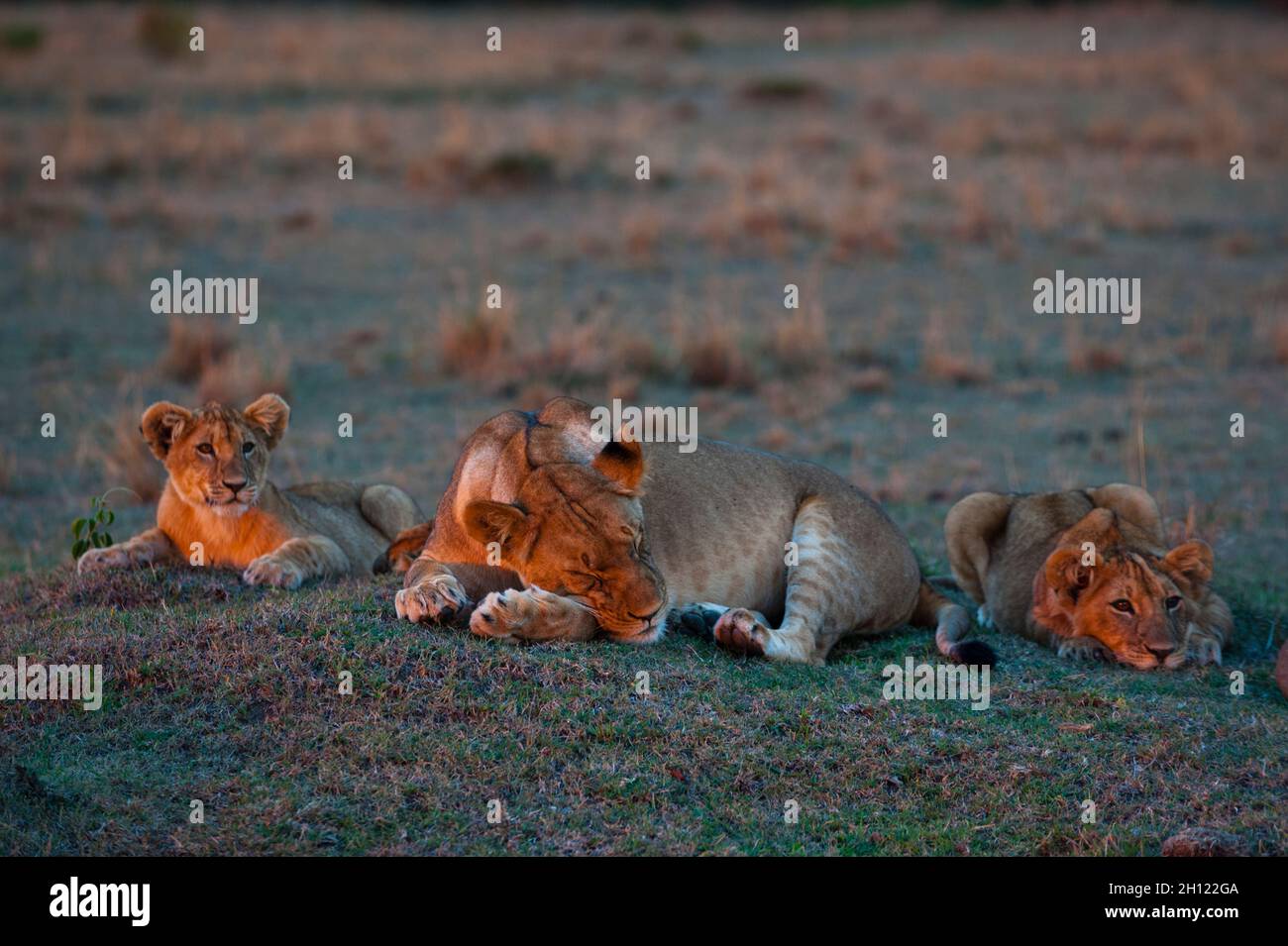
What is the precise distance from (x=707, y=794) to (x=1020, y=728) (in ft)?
4.64

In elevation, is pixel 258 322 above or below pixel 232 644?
above

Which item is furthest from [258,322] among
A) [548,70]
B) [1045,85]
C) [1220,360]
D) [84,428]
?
[1045,85]

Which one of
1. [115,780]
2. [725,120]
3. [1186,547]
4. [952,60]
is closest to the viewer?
[115,780]

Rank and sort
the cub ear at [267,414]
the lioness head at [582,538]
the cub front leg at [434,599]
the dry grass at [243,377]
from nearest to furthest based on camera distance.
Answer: the lioness head at [582,538] < the cub front leg at [434,599] < the cub ear at [267,414] < the dry grass at [243,377]

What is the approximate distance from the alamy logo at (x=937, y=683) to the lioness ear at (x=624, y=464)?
4.41ft

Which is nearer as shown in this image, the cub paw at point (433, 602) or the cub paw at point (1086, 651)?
the cub paw at point (433, 602)

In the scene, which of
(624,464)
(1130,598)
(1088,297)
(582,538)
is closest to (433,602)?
(582,538)

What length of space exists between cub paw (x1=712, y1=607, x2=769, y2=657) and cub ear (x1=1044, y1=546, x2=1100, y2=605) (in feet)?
4.96

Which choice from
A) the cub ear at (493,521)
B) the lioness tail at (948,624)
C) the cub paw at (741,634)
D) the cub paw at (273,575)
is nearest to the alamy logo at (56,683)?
the cub paw at (273,575)

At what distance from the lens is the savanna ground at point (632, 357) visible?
230 inches

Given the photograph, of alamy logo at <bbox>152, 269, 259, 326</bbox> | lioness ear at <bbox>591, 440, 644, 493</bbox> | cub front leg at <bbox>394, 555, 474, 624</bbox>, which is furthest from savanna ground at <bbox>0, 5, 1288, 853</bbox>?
lioness ear at <bbox>591, 440, 644, 493</bbox>

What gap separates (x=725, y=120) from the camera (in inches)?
1026

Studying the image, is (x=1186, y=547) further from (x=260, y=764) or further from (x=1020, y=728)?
(x=260, y=764)

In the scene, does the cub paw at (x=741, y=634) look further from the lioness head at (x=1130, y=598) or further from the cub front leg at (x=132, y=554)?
the cub front leg at (x=132, y=554)
